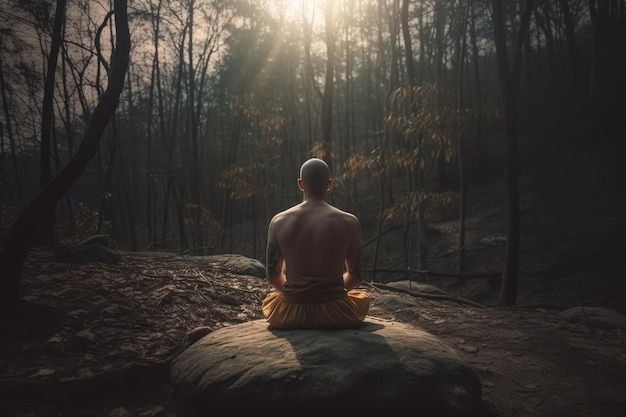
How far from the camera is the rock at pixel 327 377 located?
2.02 meters

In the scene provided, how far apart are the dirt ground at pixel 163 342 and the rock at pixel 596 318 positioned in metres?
0.10

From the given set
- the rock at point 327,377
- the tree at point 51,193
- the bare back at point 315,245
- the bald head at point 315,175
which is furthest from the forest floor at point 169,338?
the bald head at point 315,175

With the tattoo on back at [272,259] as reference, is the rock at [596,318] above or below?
below

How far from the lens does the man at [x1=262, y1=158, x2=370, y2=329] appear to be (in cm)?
270

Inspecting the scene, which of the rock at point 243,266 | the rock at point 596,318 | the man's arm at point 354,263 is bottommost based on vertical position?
the rock at point 596,318

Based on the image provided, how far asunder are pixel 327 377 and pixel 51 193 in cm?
280

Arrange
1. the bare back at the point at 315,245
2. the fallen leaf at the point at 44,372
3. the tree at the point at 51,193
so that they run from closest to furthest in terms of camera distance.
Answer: the fallen leaf at the point at 44,372
the bare back at the point at 315,245
the tree at the point at 51,193

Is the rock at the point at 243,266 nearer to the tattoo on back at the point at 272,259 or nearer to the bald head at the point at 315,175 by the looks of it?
the tattoo on back at the point at 272,259

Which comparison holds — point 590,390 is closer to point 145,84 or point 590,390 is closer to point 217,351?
point 217,351

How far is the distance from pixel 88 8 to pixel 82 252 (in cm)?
989

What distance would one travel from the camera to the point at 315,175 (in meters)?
2.77

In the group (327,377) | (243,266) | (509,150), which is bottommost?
(327,377)

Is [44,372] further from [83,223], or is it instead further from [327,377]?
[83,223]

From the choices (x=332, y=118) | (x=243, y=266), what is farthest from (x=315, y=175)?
(x=332, y=118)
